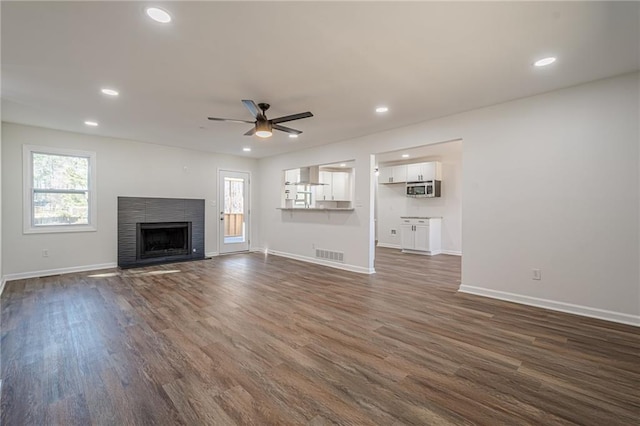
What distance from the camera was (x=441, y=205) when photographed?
8.22 meters

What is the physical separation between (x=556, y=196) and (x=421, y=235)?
4.41 m

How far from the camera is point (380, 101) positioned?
3.78m

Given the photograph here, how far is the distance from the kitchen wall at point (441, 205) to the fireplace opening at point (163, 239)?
19.6 feet

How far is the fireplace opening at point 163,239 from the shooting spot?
246 inches

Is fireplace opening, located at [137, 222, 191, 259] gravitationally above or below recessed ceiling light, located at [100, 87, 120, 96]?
below

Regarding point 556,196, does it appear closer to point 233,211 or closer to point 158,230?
point 233,211

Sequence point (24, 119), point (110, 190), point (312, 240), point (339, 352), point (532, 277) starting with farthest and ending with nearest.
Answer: point (312, 240)
point (110, 190)
point (24, 119)
point (532, 277)
point (339, 352)

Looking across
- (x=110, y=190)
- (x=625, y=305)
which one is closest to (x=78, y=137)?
(x=110, y=190)

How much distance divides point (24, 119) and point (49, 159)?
874mm

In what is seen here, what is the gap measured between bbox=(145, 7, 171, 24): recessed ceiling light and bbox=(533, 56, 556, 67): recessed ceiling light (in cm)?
334

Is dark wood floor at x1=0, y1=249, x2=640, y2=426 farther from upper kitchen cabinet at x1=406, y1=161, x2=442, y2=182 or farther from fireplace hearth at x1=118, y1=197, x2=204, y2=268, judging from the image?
upper kitchen cabinet at x1=406, y1=161, x2=442, y2=182

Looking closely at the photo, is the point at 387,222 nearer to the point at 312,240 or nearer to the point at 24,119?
the point at 312,240

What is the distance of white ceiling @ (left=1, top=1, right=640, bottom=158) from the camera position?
2080 millimetres

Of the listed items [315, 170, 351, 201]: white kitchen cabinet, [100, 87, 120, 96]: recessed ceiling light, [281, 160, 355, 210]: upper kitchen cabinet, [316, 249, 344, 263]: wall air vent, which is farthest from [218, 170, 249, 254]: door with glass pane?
[100, 87, 120, 96]: recessed ceiling light
